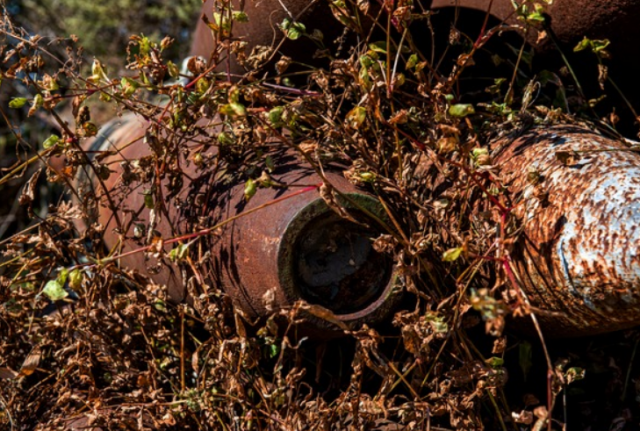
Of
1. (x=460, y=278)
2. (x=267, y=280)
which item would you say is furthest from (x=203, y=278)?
(x=460, y=278)

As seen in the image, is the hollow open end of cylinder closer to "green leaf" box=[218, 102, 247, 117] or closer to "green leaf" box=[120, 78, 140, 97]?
"green leaf" box=[218, 102, 247, 117]

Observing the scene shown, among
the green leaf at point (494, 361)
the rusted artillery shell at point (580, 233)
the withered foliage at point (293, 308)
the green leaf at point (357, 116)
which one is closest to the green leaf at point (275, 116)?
the withered foliage at point (293, 308)

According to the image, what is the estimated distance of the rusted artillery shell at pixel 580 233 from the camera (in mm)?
1308

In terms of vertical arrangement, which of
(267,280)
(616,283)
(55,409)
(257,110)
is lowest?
(55,409)

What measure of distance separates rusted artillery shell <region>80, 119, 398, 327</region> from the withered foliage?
34mm

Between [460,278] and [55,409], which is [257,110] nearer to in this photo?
[460,278]

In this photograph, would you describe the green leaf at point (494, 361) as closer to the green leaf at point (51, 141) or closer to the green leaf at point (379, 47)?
the green leaf at point (379, 47)

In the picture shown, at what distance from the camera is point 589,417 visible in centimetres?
170

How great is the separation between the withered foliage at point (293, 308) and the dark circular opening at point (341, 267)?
5cm

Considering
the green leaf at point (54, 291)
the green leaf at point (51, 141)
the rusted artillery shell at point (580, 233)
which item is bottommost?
the rusted artillery shell at point (580, 233)

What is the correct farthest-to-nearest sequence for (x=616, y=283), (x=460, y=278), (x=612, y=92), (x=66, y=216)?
(x=612, y=92) → (x=66, y=216) → (x=460, y=278) → (x=616, y=283)

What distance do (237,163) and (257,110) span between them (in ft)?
0.48

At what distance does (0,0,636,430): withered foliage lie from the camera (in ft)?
4.82

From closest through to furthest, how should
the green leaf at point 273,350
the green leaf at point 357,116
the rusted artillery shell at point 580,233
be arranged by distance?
1. the rusted artillery shell at point 580,233
2. the green leaf at point 357,116
3. the green leaf at point 273,350
